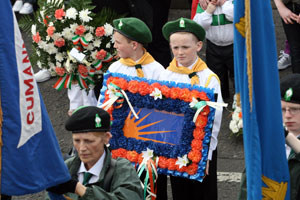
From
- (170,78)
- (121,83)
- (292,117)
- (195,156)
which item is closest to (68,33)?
(121,83)

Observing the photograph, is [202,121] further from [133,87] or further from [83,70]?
[83,70]

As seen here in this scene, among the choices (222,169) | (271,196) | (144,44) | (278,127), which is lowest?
(222,169)

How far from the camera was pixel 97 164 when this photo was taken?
16.3ft

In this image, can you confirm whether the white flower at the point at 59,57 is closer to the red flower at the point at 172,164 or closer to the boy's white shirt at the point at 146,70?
the boy's white shirt at the point at 146,70

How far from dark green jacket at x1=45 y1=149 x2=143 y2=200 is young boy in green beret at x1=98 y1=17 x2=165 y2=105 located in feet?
6.80

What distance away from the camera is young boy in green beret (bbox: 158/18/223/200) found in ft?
21.7

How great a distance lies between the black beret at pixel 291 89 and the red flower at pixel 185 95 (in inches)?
43.2

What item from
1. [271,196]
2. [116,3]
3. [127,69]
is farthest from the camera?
[116,3]

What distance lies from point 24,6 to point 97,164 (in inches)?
327

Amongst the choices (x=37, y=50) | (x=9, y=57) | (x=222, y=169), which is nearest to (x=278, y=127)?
(x=9, y=57)

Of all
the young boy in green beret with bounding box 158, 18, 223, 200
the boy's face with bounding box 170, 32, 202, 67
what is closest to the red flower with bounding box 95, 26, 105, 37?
the young boy in green beret with bounding box 158, 18, 223, 200

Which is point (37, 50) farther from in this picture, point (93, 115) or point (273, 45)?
point (273, 45)

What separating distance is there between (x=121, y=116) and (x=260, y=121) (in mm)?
2177

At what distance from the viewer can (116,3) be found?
866 cm
